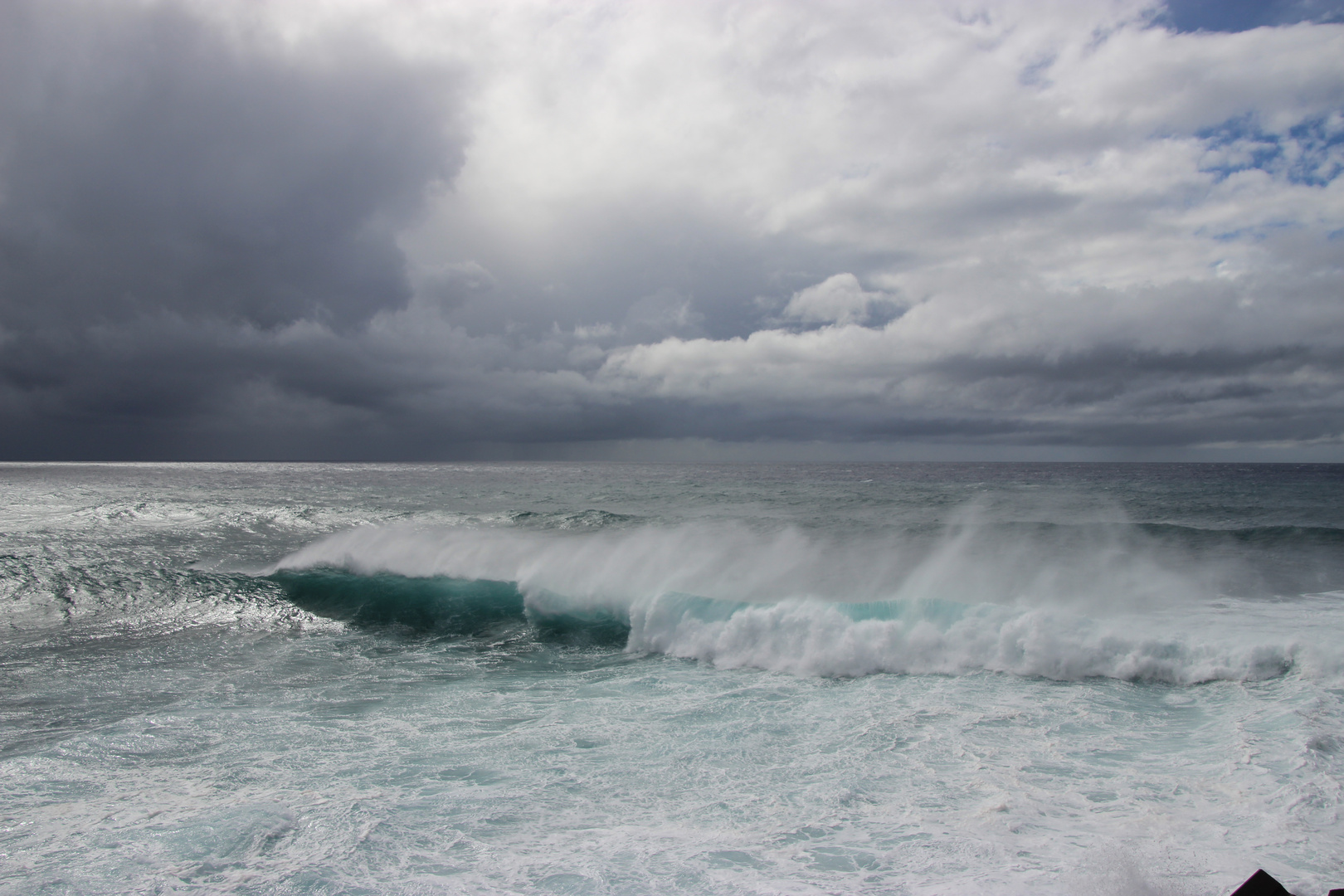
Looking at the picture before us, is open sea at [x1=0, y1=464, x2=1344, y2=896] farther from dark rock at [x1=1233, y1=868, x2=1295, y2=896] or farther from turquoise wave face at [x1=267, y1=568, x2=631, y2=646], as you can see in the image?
dark rock at [x1=1233, y1=868, x2=1295, y2=896]

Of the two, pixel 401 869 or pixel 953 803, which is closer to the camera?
pixel 401 869

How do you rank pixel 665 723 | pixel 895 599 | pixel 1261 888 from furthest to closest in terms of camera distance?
pixel 895 599 → pixel 665 723 → pixel 1261 888

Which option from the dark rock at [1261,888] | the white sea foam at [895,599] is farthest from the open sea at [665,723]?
the dark rock at [1261,888]

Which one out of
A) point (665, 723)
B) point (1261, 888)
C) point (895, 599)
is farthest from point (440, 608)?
point (1261, 888)

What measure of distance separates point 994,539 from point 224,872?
74.9 feet

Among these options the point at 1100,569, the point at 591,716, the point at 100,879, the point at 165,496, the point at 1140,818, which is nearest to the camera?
the point at 100,879

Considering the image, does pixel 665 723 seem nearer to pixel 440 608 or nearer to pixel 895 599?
pixel 895 599

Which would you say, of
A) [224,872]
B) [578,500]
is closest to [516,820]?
[224,872]

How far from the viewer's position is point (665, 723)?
7430mm

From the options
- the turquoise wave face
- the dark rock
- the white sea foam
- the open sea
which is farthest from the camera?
the turquoise wave face

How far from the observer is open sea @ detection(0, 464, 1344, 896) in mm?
4531

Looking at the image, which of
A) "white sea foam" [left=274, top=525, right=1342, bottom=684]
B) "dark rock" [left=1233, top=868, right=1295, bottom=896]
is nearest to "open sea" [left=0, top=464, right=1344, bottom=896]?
"white sea foam" [left=274, top=525, right=1342, bottom=684]

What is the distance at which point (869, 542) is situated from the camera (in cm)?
2177

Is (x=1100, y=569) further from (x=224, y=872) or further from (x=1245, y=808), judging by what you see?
(x=224, y=872)
